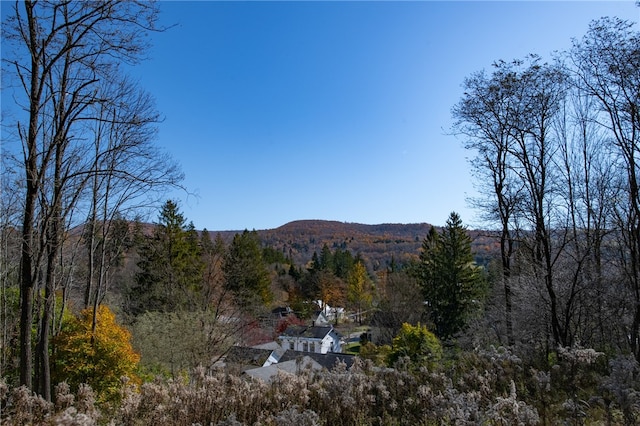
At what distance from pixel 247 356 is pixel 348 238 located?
8535cm

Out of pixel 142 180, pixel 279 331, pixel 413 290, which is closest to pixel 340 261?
pixel 279 331

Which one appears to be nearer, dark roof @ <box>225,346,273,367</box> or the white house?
dark roof @ <box>225,346,273,367</box>

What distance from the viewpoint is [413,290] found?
2552cm

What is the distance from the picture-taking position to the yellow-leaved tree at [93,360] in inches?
336

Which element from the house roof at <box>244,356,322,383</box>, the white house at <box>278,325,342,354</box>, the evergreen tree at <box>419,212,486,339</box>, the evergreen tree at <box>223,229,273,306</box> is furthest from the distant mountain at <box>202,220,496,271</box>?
the house roof at <box>244,356,322,383</box>

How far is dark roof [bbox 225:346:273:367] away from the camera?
17.8m

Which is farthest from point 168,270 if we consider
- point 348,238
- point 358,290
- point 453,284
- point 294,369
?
point 348,238

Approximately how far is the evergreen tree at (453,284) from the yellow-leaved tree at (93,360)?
1962 centimetres

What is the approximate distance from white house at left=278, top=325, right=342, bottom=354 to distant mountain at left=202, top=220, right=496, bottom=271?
4001cm

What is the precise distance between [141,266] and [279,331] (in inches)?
594

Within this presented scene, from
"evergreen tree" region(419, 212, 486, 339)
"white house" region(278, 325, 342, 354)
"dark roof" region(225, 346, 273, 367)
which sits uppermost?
"evergreen tree" region(419, 212, 486, 339)

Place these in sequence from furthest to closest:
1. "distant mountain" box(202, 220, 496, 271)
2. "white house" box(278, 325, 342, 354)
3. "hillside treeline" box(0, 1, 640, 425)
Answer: "distant mountain" box(202, 220, 496, 271)
"white house" box(278, 325, 342, 354)
"hillside treeline" box(0, 1, 640, 425)

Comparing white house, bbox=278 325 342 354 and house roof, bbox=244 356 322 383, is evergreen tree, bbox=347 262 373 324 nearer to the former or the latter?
white house, bbox=278 325 342 354

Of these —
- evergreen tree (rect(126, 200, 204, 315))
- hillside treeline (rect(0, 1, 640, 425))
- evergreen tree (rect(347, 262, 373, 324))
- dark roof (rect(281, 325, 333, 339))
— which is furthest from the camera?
evergreen tree (rect(347, 262, 373, 324))
